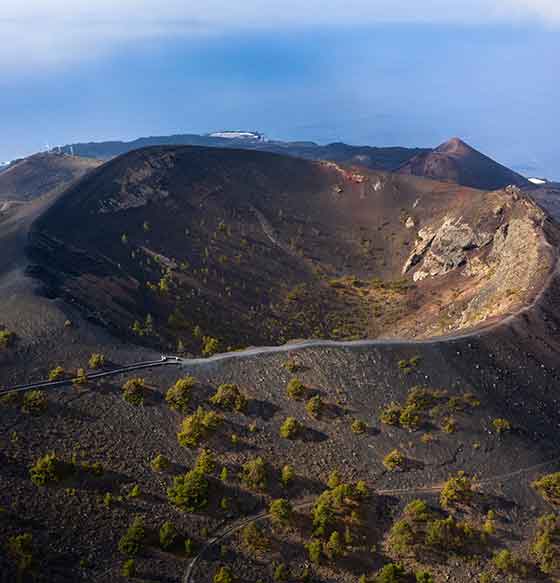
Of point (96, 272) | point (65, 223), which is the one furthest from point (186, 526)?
point (65, 223)

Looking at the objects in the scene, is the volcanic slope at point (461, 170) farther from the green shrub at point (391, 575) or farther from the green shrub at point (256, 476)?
the green shrub at point (391, 575)

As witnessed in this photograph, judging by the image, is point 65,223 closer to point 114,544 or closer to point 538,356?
point 114,544

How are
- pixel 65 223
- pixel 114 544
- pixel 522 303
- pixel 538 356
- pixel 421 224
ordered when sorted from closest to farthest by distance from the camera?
pixel 114 544 < pixel 538 356 < pixel 522 303 < pixel 65 223 < pixel 421 224

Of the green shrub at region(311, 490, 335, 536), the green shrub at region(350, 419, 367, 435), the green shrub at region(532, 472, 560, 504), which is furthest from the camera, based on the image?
the green shrub at region(350, 419, 367, 435)

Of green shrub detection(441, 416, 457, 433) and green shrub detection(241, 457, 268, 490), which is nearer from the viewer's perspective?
green shrub detection(241, 457, 268, 490)

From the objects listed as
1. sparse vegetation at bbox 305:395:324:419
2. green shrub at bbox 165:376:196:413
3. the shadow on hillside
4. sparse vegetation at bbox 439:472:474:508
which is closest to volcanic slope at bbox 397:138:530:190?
sparse vegetation at bbox 305:395:324:419

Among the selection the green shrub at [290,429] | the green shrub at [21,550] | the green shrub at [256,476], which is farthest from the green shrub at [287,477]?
the green shrub at [21,550]

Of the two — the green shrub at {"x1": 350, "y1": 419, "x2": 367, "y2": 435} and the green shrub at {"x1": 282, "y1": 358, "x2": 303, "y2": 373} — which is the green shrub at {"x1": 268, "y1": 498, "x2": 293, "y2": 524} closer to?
the green shrub at {"x1": 350, "y1": 419, "x2": 367, "y2": 435}
